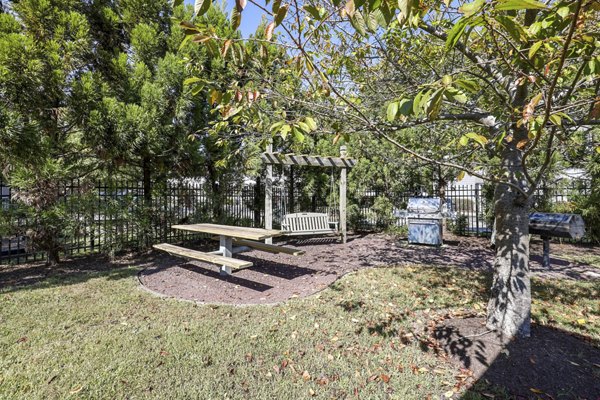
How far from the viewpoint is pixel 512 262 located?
9.25ft

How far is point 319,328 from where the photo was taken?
316cm

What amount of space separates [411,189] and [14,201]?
10403 millimetres

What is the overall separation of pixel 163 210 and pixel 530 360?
23.5ft

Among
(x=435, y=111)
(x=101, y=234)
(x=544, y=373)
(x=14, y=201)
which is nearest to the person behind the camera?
(x=435, y=111)

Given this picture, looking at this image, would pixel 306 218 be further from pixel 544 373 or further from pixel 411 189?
pixel 544 373

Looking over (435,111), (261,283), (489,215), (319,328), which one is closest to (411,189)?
(489,215)

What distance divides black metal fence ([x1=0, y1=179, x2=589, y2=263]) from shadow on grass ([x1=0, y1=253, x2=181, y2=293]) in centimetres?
27

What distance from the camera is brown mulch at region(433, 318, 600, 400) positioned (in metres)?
2.17

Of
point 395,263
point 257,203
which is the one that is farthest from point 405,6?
point 257,203

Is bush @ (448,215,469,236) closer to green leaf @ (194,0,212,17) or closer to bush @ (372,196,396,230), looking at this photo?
bush @ (372,196,396,230)

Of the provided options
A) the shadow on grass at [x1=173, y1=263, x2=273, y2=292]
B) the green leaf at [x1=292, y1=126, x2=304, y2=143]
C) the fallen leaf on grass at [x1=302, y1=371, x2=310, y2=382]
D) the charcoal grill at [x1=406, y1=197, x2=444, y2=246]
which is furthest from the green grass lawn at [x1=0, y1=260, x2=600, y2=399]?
the charcoal grill at [x1=406, y1=197, x2=444, y2=246]

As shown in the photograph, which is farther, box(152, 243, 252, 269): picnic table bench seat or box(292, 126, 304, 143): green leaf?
box(152, 243, 252, 269): picnic table bench seat

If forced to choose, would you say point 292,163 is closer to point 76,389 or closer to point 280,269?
point 280,269

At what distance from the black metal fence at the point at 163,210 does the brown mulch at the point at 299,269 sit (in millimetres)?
1107
